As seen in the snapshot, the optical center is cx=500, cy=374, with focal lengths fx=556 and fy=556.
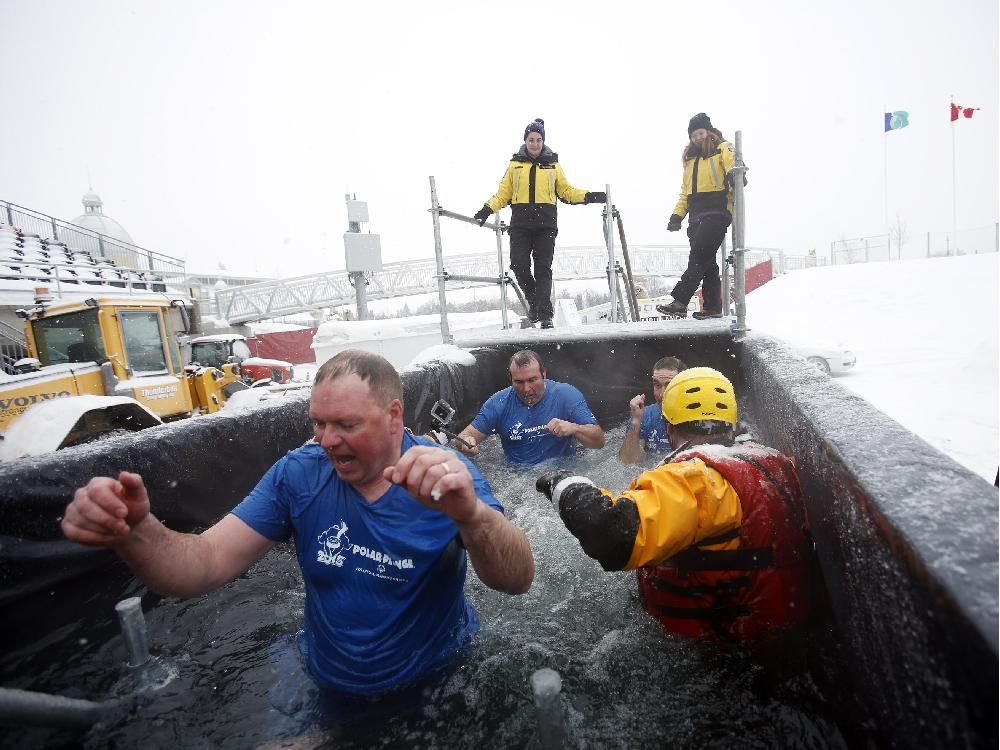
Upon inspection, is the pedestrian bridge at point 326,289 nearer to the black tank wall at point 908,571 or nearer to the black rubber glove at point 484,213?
the black rubber glove at point 484,213

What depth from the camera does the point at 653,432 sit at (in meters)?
4.51

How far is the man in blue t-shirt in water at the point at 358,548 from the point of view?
1765 mm

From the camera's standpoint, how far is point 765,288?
2494cm

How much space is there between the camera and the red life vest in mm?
1757

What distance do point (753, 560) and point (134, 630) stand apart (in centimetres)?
215

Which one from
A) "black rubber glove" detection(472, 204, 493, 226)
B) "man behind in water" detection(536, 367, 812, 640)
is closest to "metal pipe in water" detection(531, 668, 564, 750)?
"man behind in water" detection(536, 367, 812, 640)

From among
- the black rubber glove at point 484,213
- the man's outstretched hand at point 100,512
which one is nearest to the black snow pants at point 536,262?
the black rubber glove at point 484,213

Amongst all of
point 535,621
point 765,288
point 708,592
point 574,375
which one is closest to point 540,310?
point 574,375

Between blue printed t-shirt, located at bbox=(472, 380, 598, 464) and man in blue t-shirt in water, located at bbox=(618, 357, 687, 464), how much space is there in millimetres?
364

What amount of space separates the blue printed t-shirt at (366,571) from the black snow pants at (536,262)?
14.3 ft

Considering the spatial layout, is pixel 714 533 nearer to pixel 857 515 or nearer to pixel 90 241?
pixel 857 515

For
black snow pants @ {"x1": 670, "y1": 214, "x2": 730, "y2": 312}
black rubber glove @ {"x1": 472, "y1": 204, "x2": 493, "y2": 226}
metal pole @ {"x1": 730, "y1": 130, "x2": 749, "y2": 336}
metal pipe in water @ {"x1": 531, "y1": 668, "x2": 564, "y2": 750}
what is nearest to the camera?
metal pipe in water @ {"x1": 531, "y1": 668, "x2": 564, "y2": 750}

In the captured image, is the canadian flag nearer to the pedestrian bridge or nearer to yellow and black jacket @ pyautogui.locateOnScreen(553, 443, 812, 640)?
the pedestrian bridge

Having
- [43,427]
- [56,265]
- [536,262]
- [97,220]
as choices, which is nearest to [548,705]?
[43,427]
